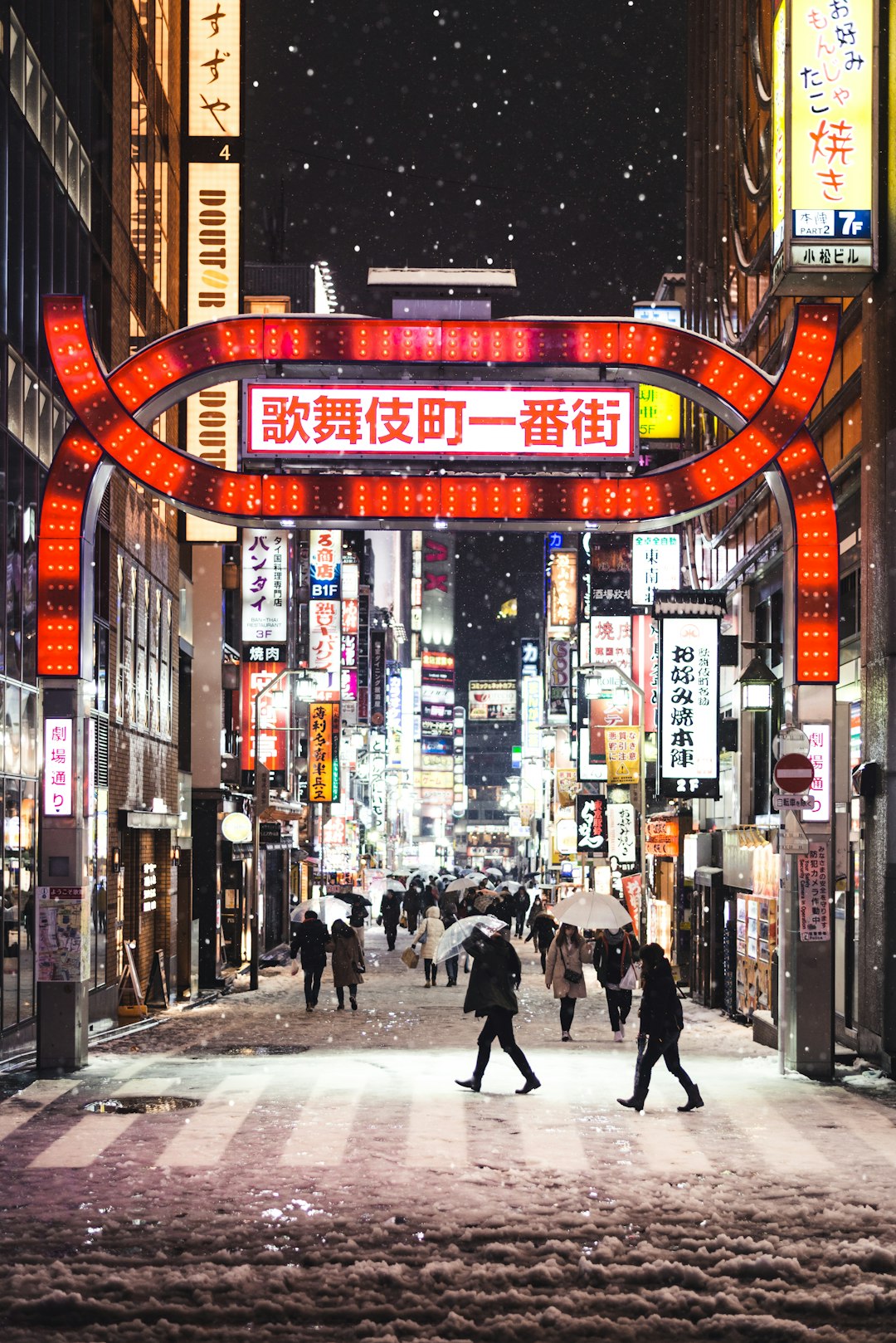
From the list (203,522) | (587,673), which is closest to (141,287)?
(203,522)

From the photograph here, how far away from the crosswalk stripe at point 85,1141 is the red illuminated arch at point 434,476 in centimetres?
572

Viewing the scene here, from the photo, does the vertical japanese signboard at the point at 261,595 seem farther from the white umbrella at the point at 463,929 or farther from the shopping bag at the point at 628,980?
the white umbrella at the point at 463,929

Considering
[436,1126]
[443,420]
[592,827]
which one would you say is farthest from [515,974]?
[592,827]

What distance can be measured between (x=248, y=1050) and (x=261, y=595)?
2511 centimetres

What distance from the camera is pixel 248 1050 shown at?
22.0 metres

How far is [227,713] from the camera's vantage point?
4859 cm

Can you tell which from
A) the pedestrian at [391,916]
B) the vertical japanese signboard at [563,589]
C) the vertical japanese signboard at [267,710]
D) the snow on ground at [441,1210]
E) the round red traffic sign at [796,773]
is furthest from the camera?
the vertical japanese signboard at [563,589]

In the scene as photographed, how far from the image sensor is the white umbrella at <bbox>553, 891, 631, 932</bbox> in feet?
72.5

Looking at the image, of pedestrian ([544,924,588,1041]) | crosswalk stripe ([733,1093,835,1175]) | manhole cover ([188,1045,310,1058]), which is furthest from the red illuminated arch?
pedestrian ([544,924,588,1041])

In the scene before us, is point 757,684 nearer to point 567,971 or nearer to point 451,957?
point 567,971

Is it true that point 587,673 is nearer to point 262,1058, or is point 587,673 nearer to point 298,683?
point 298,683

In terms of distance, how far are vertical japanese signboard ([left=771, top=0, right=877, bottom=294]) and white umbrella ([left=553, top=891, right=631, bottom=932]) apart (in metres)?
8.26

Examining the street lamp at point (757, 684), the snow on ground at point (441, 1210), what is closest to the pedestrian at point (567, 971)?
the street lamp at point (757, 684)

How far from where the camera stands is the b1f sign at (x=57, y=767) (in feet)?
60.6
